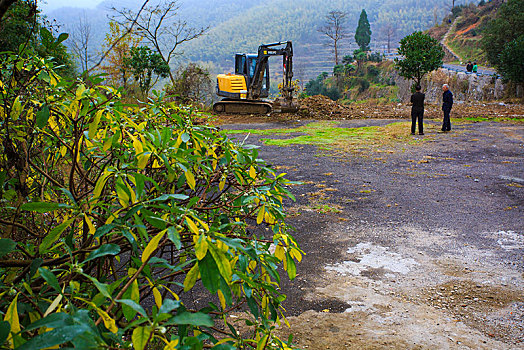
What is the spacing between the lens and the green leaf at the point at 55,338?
66cm

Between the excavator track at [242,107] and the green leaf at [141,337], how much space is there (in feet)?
60.5

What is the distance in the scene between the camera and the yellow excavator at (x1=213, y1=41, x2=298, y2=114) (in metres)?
18.6

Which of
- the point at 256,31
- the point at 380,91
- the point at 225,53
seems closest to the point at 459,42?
the point at 380,91

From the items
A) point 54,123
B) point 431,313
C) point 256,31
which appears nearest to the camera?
point 54,123

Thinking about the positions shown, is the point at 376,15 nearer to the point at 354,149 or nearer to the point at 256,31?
the point at 256,31

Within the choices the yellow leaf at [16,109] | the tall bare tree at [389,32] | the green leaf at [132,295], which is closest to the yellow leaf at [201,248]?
the green leaf at [132,295]

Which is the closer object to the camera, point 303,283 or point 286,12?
point 303,283

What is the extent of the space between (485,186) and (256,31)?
15445cm

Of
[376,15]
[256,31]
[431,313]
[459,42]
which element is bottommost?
[431,313]

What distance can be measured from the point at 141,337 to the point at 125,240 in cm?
63

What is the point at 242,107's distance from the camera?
64.7 feet

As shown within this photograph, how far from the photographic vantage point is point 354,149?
10.9 meters

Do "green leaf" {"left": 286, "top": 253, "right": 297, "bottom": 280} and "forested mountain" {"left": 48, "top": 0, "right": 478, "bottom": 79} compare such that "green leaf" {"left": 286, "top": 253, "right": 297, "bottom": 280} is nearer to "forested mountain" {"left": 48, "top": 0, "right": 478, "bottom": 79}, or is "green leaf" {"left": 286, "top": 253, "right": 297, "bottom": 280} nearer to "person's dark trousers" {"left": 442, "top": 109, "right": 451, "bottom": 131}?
"person's dark trousers" {"left": 442, "top": 109, "right": 451, "bottom": 131}

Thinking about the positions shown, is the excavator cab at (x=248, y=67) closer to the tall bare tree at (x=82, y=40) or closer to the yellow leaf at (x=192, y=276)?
the tall bare tree at (x=82, y=40)
